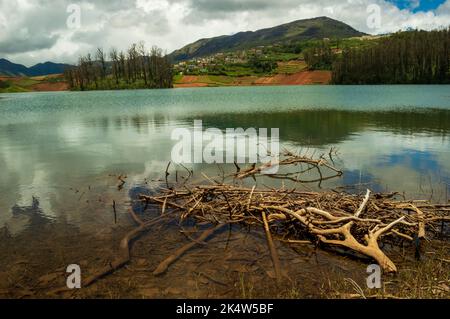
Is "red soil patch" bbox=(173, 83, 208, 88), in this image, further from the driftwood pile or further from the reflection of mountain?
the driftwood pile

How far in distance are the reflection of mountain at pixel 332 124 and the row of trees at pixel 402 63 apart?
12885 cm

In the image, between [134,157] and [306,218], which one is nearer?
[306,218]

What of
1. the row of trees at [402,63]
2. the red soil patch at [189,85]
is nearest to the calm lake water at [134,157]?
the row of trees at [402,63]

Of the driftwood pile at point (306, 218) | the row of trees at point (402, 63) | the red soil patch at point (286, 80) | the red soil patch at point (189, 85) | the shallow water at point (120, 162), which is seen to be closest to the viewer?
the driftwood pile at point (306, 218)

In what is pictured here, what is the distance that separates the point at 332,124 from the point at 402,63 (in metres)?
150

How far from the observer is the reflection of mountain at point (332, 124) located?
99.8ft

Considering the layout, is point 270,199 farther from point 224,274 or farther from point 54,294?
point 54,294

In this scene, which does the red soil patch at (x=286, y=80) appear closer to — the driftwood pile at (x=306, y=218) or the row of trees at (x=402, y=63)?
the row of trees at (x=402, y=63)

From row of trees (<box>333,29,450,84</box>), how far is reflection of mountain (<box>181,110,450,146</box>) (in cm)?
12885

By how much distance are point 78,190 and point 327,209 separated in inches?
428

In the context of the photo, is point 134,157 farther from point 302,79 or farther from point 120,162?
point 302,79

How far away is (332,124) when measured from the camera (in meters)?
38.0

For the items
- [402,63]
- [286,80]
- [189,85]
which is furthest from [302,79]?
[189,85]

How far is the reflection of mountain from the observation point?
99.8 feet
